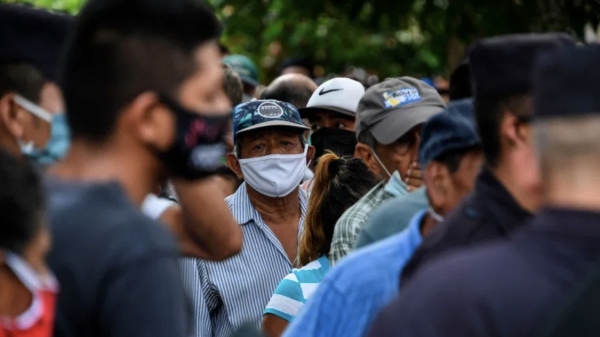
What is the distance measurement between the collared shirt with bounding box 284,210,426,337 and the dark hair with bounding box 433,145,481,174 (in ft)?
0.79

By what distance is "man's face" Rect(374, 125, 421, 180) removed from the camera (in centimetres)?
554

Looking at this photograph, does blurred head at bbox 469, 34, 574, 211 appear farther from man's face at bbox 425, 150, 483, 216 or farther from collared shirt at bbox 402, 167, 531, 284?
man's face at bbox 425, 150, 483, 216

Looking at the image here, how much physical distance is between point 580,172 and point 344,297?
3.80ft

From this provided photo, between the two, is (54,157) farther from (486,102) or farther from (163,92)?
(486,102)

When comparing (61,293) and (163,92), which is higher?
(163,92)

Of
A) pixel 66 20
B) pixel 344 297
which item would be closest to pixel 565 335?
pixel 344 297

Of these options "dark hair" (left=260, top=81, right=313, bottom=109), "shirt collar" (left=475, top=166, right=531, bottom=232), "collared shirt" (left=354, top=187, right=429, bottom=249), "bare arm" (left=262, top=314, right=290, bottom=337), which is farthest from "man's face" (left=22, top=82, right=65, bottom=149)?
"dark hair" (left=260, top=81, right=313, bottom=109)

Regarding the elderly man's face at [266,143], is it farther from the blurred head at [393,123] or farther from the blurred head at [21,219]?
the blurred head at [21,219]

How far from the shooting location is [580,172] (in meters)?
2.69

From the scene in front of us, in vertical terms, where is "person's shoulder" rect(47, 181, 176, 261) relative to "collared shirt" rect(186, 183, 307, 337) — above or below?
above

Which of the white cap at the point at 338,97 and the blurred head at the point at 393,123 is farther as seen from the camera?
the white cap at the point at 338,97

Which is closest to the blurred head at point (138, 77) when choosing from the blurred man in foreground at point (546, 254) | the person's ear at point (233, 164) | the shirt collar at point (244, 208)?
the blurred man in foreground at point (546, 254)

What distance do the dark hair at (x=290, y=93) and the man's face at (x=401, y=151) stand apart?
3.50 meters

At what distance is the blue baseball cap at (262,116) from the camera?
654cm
